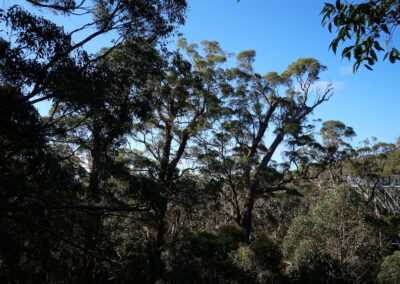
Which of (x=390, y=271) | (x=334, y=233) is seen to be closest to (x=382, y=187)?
(x=390, y=271)

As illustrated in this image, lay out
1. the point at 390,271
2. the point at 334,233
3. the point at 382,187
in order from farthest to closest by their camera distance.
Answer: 1. the point at 382,187
2. the point at 334,233
3. the point at 390,271

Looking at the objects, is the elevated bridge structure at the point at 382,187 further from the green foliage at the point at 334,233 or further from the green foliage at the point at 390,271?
the green foliage at the point at 334,233

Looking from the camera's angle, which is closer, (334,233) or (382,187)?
(334,233)

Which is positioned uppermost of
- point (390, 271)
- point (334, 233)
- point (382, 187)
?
point (382, 187)

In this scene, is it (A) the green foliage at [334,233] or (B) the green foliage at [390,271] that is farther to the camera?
(B) the green foliage at [390,271]

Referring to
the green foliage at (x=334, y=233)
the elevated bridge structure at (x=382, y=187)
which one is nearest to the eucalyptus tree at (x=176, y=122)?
the green foliage at (x=334, y=233)

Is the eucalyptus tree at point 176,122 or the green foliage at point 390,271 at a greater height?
the eucalyptus tree at point 176,122

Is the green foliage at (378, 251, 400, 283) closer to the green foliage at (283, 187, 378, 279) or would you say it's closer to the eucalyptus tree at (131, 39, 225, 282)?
the green foliage at (283, 187, 378, 279)

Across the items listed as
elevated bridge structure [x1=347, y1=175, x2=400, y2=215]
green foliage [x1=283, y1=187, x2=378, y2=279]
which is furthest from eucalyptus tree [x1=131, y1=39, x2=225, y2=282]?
elevated bridge structure [x1=347, y1=175, x2=400, y2=215]

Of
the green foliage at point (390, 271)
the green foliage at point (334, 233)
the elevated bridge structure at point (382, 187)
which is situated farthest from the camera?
the elevated bridge structure at point (382, 187)

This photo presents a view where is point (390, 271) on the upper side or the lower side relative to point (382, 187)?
lower

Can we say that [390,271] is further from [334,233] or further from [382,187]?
[382,187]

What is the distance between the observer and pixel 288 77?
14.2 m

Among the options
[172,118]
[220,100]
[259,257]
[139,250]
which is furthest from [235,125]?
[139,250]
